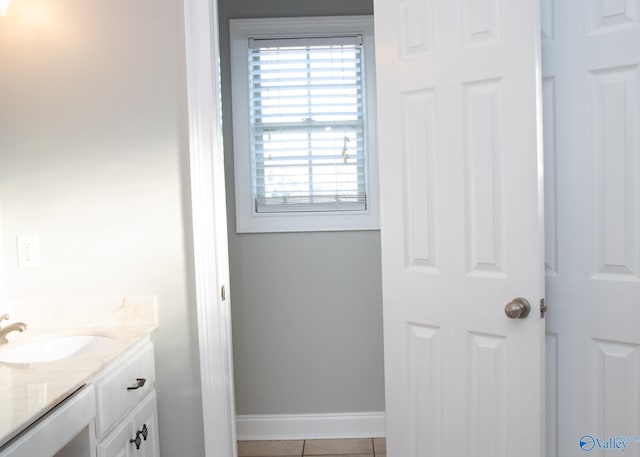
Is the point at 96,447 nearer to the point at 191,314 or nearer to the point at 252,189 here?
the point at 191,314

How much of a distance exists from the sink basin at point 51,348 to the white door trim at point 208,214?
0.39 meters

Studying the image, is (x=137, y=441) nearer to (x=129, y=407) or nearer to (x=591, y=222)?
(x=129, y=407)

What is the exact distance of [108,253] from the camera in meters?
2.06

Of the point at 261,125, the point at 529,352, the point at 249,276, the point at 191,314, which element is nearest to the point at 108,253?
the point at 191,314

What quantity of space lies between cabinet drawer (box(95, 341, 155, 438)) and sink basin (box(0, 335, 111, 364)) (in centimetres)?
13

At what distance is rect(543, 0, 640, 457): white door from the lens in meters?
1.61

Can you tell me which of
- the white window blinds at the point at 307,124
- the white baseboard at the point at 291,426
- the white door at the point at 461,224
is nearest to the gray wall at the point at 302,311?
the white baseboard at the point at 291,426

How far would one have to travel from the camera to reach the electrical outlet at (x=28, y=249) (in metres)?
2.05

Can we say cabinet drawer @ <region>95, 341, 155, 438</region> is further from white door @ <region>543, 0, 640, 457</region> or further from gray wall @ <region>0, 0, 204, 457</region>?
white door @ <region>543, 0, 640, 457</region>

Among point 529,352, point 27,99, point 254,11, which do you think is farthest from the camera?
point 254,11

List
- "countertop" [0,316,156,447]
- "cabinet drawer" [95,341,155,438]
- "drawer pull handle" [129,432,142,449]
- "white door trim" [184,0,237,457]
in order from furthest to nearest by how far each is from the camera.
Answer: "white door trim" [184,0,237,457] → "drawer pull handle" [129,432,142,449] → "cabinet drawer" [95,341,155,438] → "countertop" [0,316,156,447]

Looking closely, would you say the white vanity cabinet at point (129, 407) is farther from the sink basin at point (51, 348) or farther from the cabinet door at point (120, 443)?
the sink basin at point (51, 348)

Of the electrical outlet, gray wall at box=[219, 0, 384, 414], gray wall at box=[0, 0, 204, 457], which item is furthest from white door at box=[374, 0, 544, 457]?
the electrical outlet

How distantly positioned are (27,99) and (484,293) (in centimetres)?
179
